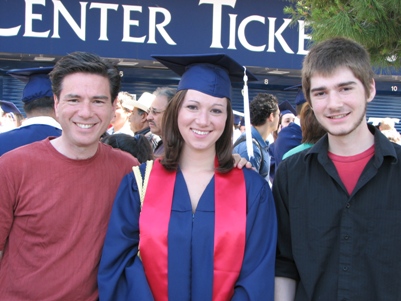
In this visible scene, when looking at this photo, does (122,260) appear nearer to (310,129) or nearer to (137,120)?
(310,129)

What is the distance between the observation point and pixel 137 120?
5.88m

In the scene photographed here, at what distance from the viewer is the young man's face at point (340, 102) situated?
2264mm

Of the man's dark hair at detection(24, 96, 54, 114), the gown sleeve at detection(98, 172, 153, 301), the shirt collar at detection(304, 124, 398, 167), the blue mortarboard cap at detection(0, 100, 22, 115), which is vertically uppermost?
the blue mortarboard cap at detection(0, 100, 22, 115)

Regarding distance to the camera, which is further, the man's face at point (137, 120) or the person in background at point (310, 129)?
the man's face at point (137, 120)

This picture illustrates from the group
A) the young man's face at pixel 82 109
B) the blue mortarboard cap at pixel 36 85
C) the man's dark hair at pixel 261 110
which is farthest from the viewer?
the man's dark hair at pixel 261 110

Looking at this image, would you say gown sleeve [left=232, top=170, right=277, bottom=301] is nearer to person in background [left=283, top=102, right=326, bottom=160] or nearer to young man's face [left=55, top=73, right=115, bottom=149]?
young man's face [left=55, top=73, right=115, bottom=149]

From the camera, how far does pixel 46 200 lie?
2379 mm

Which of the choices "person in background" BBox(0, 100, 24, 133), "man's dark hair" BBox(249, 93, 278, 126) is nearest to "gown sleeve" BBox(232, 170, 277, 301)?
"man's dark hair" BBox(249, 93, 278, 126)

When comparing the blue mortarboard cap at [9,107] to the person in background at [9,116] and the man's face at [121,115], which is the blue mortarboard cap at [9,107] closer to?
the person in background at [9,116]

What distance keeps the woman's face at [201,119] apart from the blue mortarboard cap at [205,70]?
0.04m

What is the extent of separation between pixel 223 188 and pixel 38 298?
3.22ft

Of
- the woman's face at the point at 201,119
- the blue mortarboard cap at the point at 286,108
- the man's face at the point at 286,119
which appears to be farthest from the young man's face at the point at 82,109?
the man's face at the point at 286,119

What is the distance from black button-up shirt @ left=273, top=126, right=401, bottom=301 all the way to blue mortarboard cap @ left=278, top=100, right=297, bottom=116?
17.0 feet

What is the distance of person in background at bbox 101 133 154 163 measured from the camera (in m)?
3.60
